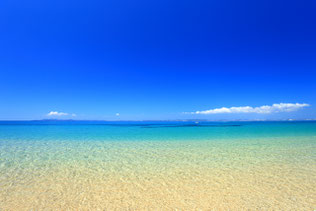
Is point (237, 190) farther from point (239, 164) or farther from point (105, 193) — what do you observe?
point (105, 193)

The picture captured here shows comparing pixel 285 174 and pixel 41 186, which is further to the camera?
pixel 285 174

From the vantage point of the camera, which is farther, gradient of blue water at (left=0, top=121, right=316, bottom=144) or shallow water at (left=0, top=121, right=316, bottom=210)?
gradient of blue water at (left=0, top=121, right=316, bottom=144)

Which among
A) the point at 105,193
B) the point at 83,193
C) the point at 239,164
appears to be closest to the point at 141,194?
the point at 105,193

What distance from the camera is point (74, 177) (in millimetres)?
6688

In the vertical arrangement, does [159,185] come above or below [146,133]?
below

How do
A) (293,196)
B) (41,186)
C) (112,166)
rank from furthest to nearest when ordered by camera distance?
(112,166)
(41,186)
(293,196)

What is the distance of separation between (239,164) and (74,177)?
7.67 meters

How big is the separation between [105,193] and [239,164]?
6.56 meters

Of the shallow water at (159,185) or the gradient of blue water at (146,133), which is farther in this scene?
the gradient of blue water at (146,133)

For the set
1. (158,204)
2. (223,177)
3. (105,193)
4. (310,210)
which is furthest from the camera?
(223,177)

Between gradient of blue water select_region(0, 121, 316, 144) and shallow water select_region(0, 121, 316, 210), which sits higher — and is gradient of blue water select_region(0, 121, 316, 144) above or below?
above

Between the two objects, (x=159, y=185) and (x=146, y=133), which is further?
(x=146, y=133)


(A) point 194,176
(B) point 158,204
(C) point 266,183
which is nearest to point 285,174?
(C) point 266,183

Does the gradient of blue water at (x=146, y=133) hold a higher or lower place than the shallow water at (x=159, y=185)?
higher
